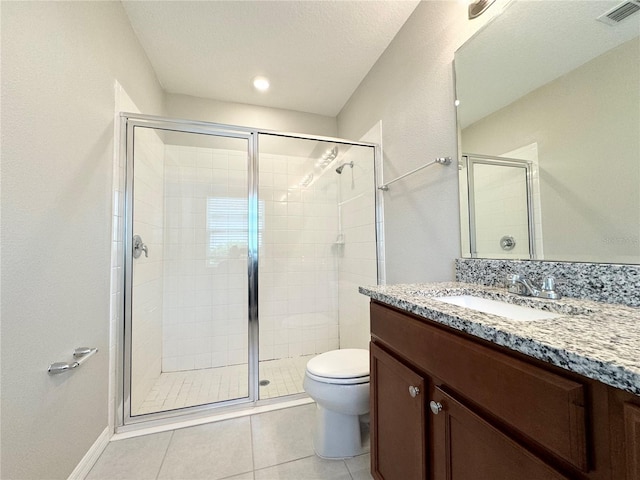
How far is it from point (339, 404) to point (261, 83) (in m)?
2.46

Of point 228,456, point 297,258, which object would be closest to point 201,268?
point 297,258

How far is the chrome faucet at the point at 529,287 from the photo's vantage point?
34.3 inches

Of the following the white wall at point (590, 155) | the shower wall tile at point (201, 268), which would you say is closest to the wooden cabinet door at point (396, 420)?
the white wall at point (590, 155)

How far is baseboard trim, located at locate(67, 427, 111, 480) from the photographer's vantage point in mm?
1149

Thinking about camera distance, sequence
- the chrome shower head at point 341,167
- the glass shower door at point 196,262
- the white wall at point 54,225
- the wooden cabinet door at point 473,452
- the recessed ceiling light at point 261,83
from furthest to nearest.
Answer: the chrome shower head at point 341,167 < the recessed ceiling light at point 261,83 < the glass shower door at point 196,262 < the white wall at point 54,225 < the wooden cabinet door at point 473,452

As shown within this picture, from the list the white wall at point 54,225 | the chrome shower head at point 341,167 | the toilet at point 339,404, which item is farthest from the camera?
the chrome shower head at point 341,167

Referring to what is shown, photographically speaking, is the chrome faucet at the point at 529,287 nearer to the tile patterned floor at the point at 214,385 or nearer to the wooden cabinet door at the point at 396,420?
the wooden cabinet door at the point at 396,420

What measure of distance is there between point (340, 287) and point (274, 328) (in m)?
0.73

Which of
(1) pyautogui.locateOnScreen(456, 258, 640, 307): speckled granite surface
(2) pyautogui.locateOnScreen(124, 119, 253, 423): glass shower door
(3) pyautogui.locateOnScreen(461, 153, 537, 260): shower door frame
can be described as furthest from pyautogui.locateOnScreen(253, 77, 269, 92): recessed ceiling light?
(1) pyautogui.locateOnScreen(456, 258, 640, 307): speckled granite surface

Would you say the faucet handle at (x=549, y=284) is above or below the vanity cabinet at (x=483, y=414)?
above

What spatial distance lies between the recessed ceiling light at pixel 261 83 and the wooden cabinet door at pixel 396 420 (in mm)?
2267

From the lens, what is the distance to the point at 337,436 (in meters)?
1.32

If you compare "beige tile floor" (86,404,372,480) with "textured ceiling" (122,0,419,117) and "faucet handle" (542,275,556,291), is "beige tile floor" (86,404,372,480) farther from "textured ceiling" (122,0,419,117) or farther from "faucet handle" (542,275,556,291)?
"textured ceiling" (122,0,419,117)

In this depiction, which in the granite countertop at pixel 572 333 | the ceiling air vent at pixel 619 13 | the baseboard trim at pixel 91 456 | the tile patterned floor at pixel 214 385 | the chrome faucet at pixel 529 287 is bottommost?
the tile patterned floor at pixel 214 385
